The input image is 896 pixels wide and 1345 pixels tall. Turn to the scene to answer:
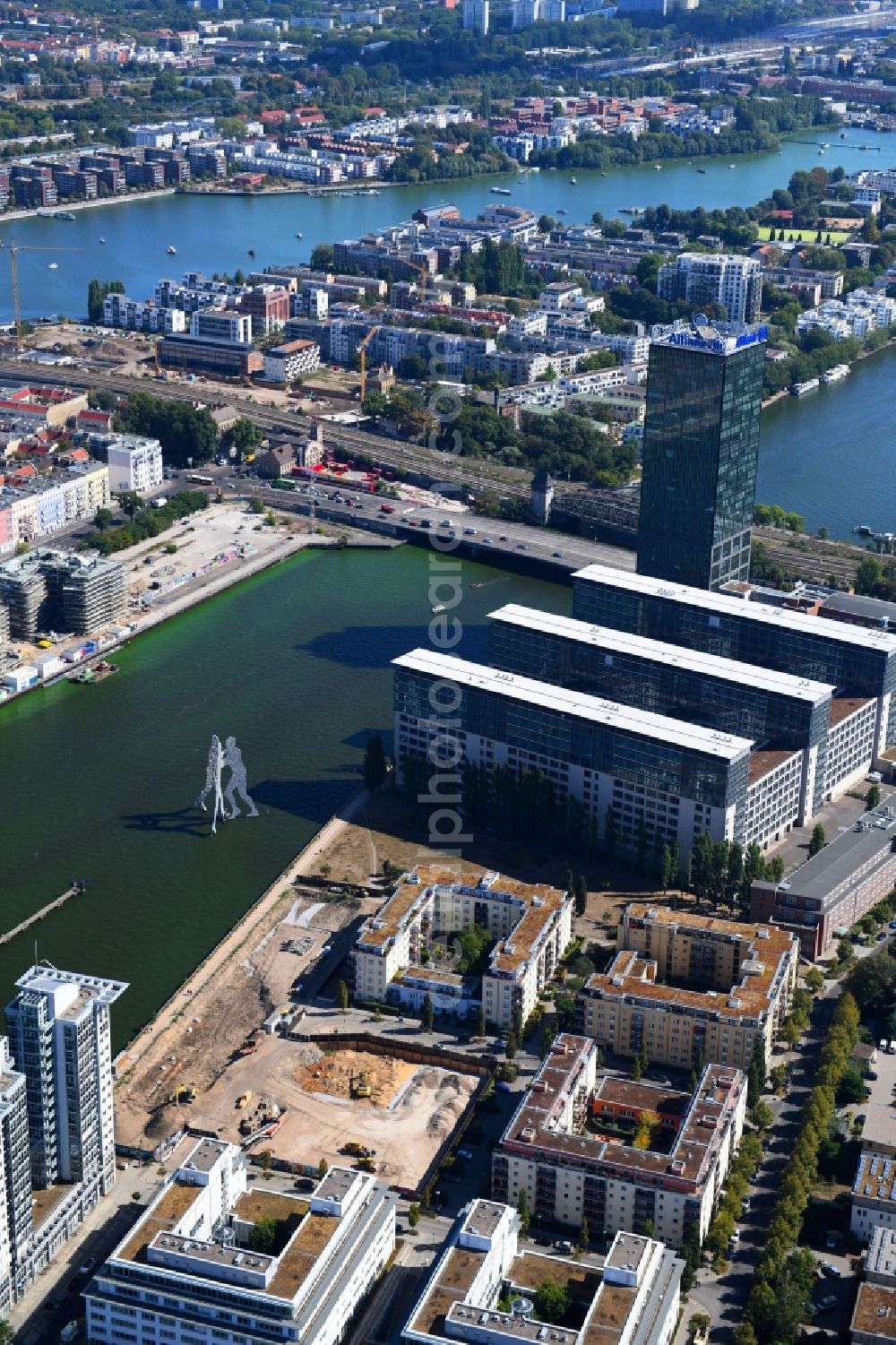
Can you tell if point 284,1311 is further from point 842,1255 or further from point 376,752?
point 376,752

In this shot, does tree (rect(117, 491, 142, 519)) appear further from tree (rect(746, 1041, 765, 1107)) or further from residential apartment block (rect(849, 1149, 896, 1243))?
residential apartment block (rect(849, 1149, 896, 1243))

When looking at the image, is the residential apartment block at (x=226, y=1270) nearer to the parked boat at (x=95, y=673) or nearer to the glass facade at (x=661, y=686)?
the glass facade at (x=661, y=686)

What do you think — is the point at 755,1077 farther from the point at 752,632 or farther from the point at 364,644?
the point at 364,644

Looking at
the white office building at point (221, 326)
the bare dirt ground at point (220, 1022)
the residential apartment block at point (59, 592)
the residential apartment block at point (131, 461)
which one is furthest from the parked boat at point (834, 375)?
the bare dirt ground at point (220, 1022)

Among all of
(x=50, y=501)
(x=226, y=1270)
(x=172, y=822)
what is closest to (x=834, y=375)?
(x=50, y=501)

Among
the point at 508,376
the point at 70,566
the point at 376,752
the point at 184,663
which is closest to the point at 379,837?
the point at 376,752

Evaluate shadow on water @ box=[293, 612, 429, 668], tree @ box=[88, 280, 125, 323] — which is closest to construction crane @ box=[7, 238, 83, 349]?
tree @ box=[88, 280, 125, 323]
